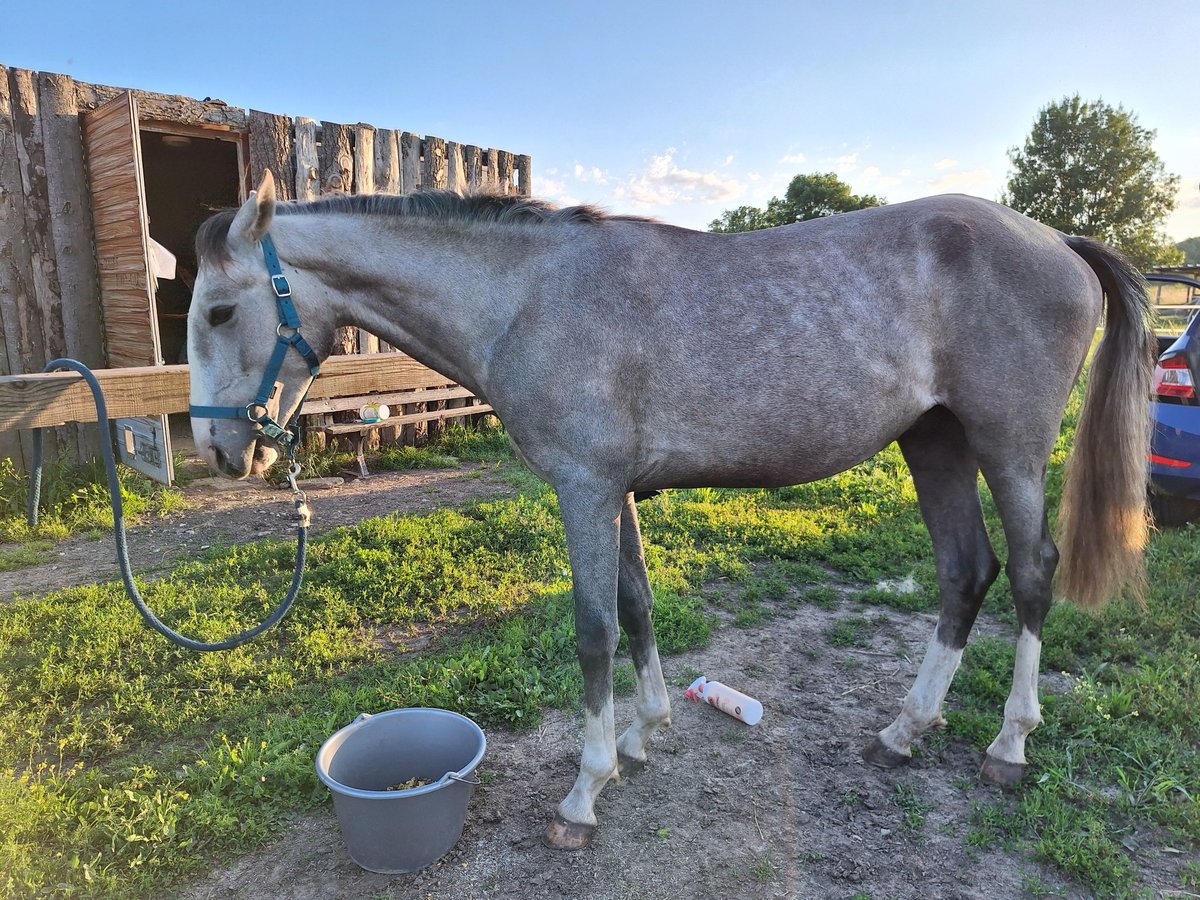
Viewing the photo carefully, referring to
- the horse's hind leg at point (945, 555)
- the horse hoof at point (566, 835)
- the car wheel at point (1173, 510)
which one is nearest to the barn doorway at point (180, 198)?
the horse hoof at point (566, 835)

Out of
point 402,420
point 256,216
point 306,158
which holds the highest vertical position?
point 306,158

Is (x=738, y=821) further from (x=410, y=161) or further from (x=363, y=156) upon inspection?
(x=410, y=161)

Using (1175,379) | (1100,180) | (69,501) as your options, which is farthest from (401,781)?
(1100,180)

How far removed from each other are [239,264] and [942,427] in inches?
121

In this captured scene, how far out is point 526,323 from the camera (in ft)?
8.26

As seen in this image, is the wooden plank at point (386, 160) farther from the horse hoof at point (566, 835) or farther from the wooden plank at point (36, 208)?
the horse hoof at point (566, 835)

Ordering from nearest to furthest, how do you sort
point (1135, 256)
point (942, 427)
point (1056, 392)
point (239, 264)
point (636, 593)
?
point (239, 264) → point (1056, 392) → point (636, 593) → point (942, 427) → point (1135, 256)

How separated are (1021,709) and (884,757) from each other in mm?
607

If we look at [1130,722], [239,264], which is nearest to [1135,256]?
[1130,722]

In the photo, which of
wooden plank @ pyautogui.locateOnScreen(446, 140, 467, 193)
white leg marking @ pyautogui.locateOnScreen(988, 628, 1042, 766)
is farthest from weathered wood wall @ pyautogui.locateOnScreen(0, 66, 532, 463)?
white leg marking @ pyautogui.locateOnScreen(988, 628, 1042, 766)

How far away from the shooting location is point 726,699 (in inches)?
128

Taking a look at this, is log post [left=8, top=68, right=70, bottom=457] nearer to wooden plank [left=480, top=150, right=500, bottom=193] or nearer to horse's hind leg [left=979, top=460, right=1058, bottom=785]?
wooden plank [left=480, top=150, right=500, bottom=193]

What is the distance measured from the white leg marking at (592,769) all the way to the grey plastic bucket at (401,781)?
39 centimetres

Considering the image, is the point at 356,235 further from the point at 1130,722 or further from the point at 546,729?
the point at 1130,722
